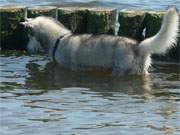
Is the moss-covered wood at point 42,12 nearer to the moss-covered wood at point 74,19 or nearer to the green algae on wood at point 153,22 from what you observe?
the moss-covered wood at point 74,19

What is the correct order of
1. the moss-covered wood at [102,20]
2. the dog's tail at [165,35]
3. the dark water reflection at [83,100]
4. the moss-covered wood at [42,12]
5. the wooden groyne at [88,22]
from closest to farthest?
the dark water reflection at [83,100] < the dog's tail at [165,35] < the wooden groyne at [88,22] < the moss-covered wood at [102,20] < the moss-covered wood at [42,12]

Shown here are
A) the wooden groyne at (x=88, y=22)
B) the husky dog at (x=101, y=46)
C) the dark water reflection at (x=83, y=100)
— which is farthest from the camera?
the wooden groyne at (x=88, y=22)

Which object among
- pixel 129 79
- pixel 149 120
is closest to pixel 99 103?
pixel 149 120

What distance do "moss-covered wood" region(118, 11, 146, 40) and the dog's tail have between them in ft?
5.72

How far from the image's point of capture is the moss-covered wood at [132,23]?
11.6 metres

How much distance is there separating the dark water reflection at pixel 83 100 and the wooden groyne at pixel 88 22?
766 mm

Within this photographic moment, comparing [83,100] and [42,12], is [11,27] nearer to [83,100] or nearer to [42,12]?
[42,12]

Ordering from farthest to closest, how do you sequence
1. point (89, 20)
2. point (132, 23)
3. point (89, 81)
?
point (89, 20), point (132, 23), point (89, 81)

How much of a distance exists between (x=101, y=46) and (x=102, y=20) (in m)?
1.56

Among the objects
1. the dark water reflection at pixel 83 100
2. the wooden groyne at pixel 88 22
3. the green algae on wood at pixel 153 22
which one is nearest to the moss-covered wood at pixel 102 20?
the wooden groyne at pixel 88 22

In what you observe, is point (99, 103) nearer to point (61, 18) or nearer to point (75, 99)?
point (75, 99)

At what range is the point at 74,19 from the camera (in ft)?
39.4

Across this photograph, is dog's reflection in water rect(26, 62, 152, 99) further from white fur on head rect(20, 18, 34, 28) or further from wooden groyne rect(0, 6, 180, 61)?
wooden groyne rect(0, 6, 180, 61)

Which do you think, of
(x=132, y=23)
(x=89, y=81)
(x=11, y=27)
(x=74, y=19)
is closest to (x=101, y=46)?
(x=89, y=81)
